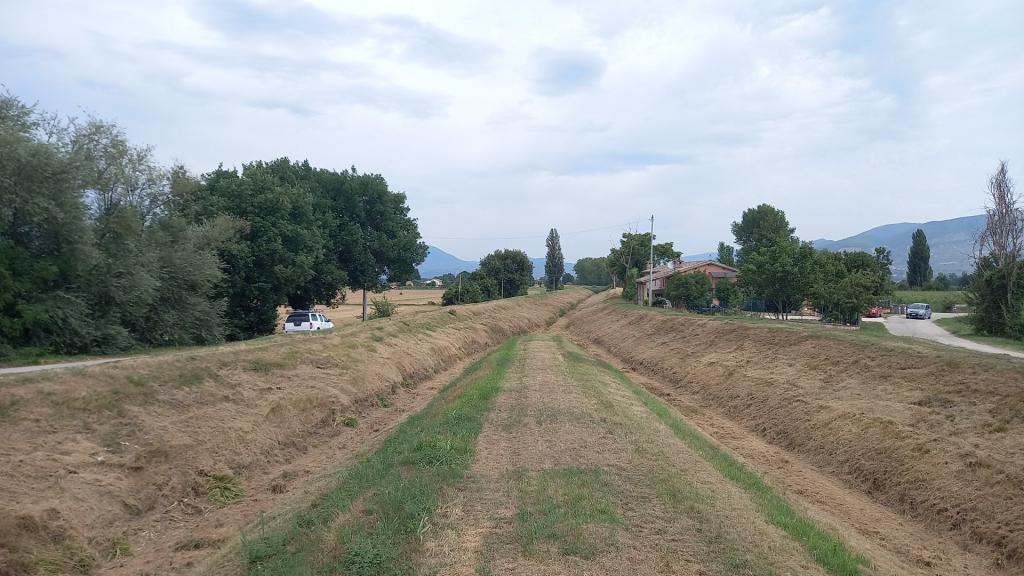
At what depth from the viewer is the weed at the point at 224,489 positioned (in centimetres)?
1166

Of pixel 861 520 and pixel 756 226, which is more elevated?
pixel 756 226

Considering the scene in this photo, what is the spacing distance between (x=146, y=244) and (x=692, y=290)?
45746mm

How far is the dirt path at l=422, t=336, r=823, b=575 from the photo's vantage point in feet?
21.3

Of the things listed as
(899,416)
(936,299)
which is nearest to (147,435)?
(899,416)

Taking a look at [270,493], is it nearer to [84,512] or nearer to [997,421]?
[84,512]

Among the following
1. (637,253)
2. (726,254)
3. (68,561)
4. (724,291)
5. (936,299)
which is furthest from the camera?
(726,254)

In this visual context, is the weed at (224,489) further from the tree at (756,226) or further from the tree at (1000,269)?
the tree at (756,226)

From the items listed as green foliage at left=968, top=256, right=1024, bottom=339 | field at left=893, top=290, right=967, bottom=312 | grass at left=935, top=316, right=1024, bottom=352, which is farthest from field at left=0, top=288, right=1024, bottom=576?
field at left=893, top=290, right=967, bottom=312

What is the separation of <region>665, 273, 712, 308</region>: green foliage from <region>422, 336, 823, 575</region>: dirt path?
1871 inches

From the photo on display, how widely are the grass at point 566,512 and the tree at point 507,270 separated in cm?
9001

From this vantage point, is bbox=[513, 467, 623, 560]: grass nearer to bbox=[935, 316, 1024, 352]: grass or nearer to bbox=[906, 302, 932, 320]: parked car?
bbox=[935, 316, 1024, 352]: grass

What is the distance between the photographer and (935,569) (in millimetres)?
→ 8328

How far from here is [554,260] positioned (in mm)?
142000

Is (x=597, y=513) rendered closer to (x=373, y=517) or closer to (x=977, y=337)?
(x=373, y=517)
